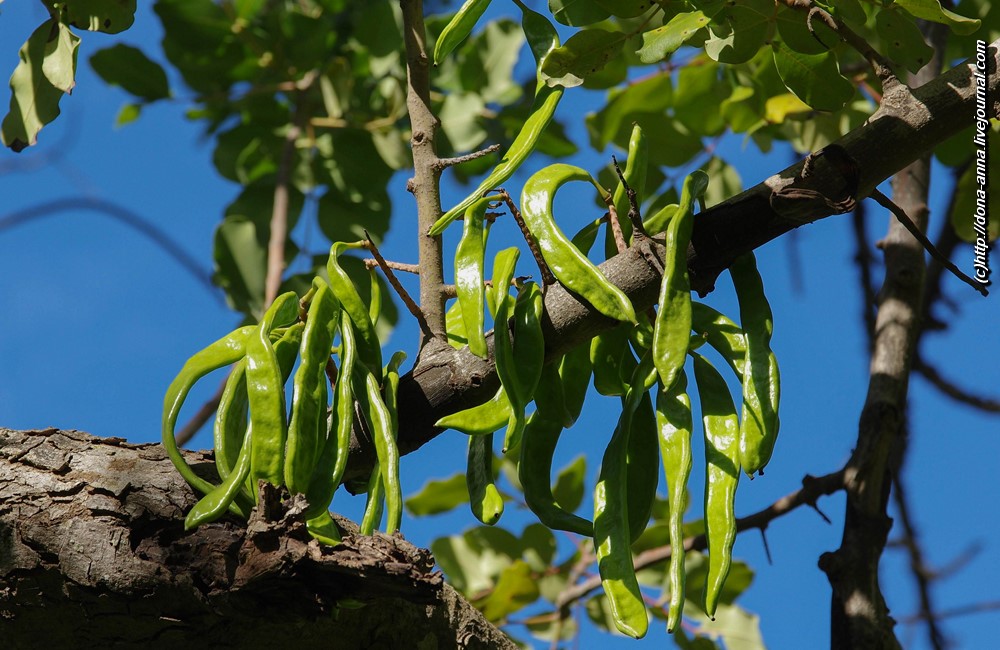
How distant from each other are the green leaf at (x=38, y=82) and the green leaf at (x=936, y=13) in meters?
1.29

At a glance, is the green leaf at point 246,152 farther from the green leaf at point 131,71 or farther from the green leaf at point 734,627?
the green leaf at point 734,627

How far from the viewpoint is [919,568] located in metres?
2.69

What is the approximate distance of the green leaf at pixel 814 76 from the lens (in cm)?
159

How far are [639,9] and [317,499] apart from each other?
82 cm

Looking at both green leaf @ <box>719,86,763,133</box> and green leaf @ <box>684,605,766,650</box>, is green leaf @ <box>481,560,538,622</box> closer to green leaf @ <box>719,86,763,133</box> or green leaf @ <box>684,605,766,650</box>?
green leaf @ <box>684,605,766,650</box>

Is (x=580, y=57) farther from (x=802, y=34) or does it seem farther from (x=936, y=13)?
(x=936, y=13)

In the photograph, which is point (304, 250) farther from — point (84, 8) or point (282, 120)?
point (84, 8)

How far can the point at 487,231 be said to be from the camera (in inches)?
61.5

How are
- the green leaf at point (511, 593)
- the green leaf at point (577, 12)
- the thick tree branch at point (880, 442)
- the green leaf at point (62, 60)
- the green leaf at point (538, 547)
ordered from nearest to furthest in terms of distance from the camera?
the green leaf at point (577, 12) < the green leaf at point (62, 60) < the thick tree branch at point (880, 442) < the green leaf at point (511, 593) < the green leaf at point (538, 547)

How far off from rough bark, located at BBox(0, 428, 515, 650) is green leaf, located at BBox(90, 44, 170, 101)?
1.53 metres

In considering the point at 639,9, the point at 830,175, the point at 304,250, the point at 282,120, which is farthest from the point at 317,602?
the point at 282,120

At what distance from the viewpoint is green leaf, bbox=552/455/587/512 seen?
2789 millimetres

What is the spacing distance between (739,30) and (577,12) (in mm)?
232

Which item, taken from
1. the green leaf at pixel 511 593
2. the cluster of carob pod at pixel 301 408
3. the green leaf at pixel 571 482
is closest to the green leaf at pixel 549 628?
the green leaf at pixel 511 593
